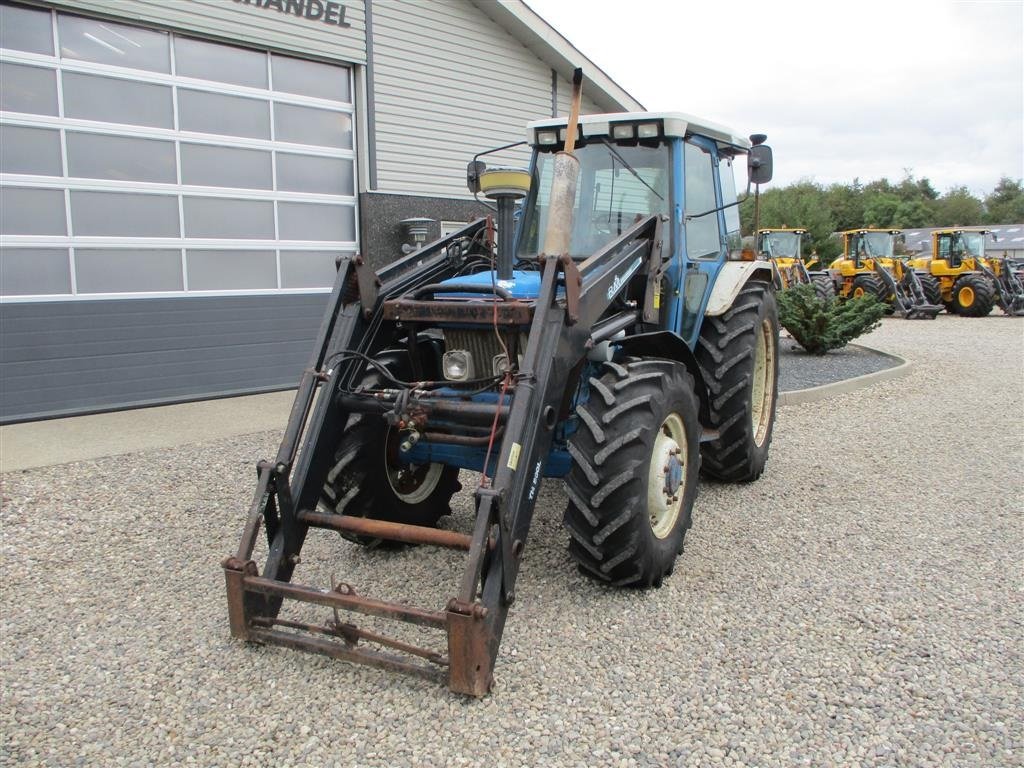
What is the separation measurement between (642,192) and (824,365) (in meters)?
7.27

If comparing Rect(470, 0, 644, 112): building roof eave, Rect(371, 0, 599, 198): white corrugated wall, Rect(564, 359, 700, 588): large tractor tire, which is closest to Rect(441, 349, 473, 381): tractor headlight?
Rect(564, 359, 700, 588): large tractor tire

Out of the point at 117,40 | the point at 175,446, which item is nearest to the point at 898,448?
the point at 175,446

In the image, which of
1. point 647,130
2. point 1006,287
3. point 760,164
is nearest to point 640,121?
point 647,130

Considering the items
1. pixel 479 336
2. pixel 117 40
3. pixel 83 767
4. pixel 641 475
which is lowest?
pixel 83 767

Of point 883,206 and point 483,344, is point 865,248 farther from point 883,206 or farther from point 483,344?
point 883,206

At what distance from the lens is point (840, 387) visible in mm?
9391

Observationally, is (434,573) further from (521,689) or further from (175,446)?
(175,446)

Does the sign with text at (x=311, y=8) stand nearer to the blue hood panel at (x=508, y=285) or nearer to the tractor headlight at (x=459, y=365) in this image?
the blue hood panel at (x=508, y=285)

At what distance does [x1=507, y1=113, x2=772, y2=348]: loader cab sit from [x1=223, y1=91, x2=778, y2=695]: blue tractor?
0.01 metres

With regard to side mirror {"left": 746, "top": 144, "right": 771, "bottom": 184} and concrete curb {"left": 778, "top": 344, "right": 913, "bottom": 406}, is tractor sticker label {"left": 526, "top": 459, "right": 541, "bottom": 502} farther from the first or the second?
concrete curb {"left": 778, "top": 344, "right": 913, "bottom": 406}

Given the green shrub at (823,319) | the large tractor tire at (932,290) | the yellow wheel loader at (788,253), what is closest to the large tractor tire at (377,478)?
the green shrub at (823,319)

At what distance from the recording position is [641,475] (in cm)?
358

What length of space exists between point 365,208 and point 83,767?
25.6 feet

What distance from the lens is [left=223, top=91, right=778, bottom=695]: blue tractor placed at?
3.24m
